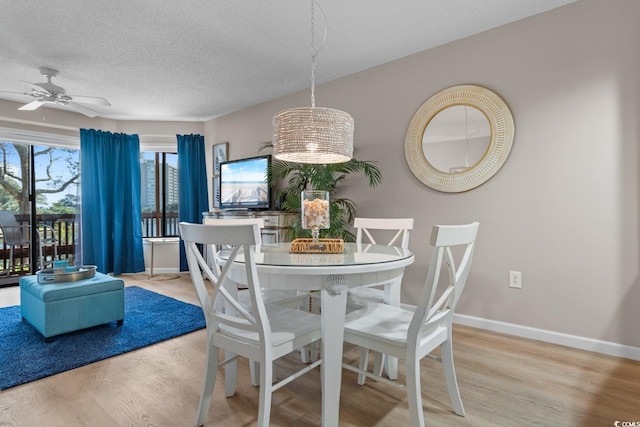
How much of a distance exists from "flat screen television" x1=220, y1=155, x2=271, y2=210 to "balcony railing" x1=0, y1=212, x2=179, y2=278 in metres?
1.37

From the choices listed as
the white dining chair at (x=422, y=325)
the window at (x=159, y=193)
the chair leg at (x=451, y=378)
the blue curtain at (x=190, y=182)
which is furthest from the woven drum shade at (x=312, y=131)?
the window at (x=159, y=193)

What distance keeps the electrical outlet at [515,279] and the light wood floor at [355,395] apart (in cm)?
48

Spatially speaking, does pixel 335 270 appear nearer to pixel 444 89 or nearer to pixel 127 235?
pixel 444 89

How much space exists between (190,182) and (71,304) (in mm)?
2933

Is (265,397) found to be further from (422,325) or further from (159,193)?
(159,193)

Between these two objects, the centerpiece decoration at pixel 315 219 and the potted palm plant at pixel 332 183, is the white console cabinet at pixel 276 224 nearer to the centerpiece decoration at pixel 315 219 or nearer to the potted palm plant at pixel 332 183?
the potted palm plant at pixel 332 183

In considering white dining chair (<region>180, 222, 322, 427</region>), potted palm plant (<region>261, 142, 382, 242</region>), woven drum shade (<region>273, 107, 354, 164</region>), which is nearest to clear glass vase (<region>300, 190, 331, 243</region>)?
woven drum shade (<region>273, 107, 354, 164</region>)

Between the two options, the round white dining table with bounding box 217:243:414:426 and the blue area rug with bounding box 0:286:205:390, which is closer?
the round white dining table with bounding box 217:243:414:426

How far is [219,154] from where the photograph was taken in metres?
5.21

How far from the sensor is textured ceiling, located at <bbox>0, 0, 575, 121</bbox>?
93.4 inches

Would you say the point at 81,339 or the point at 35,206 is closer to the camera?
the point at 81,339

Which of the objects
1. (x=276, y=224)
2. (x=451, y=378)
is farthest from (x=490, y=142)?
(x=276, y=224)

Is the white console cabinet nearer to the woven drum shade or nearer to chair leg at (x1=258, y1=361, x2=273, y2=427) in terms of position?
the woven drum shade

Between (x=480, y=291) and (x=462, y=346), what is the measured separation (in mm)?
563
